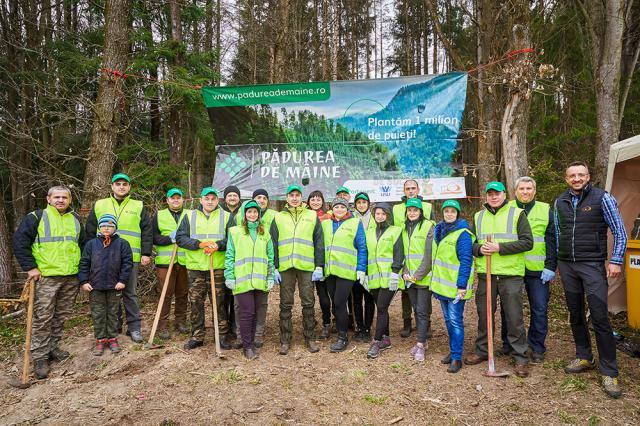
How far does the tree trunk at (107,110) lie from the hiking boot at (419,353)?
5914 mm

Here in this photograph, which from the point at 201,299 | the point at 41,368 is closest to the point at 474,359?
the point at 201,299

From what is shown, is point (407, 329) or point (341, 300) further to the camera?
point (407, 329)

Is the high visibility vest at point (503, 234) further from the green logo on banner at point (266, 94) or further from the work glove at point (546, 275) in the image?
the green logo on banner at point (266, 94)

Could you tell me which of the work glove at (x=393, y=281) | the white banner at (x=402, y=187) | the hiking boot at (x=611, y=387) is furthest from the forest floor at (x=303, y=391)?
the white banner at (x=402, y=187)

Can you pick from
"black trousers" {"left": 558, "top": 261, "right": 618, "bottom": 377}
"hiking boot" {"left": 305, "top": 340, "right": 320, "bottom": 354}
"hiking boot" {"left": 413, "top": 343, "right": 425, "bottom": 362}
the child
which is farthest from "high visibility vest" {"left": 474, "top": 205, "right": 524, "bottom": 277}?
the child

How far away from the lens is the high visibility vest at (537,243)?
471cm

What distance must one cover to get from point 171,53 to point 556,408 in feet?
35.6

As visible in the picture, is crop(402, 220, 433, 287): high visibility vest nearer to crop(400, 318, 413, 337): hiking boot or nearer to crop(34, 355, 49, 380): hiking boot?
crop(400, 318, 413, 337): hiking boot

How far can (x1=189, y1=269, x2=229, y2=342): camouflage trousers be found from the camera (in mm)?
5445

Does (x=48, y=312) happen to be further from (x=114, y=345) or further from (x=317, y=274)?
(x=317, y=274)

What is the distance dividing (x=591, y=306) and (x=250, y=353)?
3.84 metres

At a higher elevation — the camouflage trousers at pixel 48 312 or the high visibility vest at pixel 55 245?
the high visibility vest at pixel 55 245

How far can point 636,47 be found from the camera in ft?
33.7

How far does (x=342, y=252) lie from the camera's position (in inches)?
210
